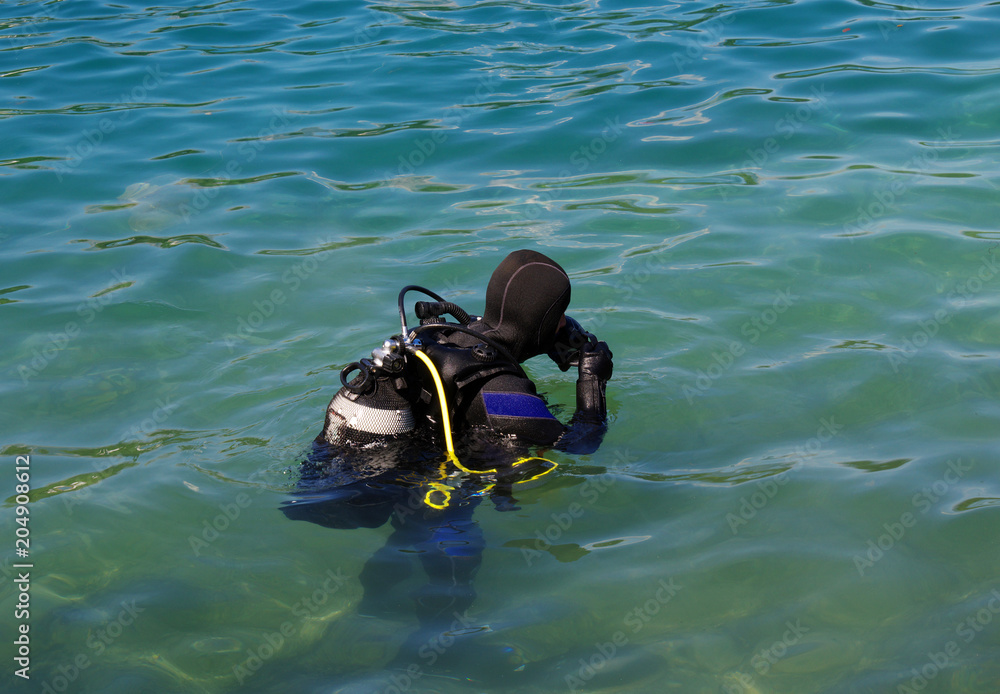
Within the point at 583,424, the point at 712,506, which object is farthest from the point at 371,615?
the point at 712,506

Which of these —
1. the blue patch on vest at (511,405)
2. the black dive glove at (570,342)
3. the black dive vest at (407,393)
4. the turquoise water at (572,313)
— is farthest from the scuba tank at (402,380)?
the turquoise water at (572,313)

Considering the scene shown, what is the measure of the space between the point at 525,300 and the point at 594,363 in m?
0.46

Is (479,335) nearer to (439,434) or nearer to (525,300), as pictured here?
(525,300)

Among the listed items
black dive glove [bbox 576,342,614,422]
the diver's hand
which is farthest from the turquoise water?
the diver's hand

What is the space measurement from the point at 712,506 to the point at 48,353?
412 centimetres

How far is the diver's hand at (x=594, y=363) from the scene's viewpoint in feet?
14.1

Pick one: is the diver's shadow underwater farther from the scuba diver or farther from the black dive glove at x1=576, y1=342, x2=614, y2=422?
the black dive glove at x1=576, y1=342, x2=614, y2=422

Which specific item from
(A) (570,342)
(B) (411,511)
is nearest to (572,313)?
(A) (570,342)

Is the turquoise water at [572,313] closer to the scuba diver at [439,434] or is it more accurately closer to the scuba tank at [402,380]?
the scuba diver at [439,434]

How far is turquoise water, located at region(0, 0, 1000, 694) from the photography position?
3.53 metres

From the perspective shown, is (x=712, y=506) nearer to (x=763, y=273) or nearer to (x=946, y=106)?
(x=763, y=273)

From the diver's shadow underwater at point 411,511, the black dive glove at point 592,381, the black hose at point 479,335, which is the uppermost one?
the black hose at point 479,335

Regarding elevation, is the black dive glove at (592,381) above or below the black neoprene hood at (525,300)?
below

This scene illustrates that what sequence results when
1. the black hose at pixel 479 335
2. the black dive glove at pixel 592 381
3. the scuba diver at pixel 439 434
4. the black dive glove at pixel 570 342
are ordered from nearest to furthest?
→ the scuba diver at pixel 439 434, the black hose at pixel 479 335, the black dive glove at pixel 592 381, the black dive glove at pixel 570 342
